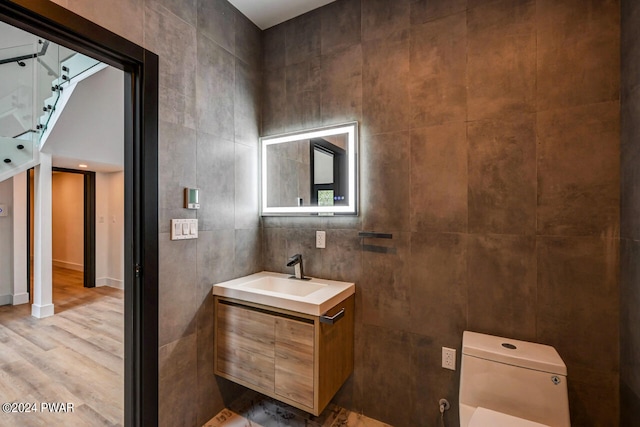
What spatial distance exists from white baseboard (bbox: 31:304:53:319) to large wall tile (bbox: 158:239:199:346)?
328 cm

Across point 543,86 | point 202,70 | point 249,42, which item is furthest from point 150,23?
Result: point 543,86

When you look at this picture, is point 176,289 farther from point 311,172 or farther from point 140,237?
point 311,172

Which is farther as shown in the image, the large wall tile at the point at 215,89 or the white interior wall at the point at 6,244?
the white interior wall at the point at 6,244

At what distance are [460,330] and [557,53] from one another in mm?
1557

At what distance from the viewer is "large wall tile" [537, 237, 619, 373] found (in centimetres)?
134

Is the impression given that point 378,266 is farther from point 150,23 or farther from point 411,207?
point 150,23

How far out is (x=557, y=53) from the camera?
143 centimetres

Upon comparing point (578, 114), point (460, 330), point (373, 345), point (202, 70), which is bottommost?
point (373, 345)

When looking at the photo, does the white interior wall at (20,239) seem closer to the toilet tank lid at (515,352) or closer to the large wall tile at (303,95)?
the large wall tile at (303,95)

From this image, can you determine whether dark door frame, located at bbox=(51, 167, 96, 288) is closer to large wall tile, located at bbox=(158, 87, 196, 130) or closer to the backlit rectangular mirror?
A: the backlit rectangular mirror

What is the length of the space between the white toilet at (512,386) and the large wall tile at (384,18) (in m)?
1.93

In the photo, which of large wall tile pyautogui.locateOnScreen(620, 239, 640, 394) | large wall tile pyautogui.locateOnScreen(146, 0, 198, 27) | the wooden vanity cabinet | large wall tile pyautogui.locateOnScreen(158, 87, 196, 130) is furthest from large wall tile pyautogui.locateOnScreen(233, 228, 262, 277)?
large wall tile pyautogui.locateOnScreen(620, 239, 640, 394)

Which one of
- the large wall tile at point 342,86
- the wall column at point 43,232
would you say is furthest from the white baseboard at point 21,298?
the large wall tile at point 342,86

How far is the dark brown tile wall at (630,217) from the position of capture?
1.18m
